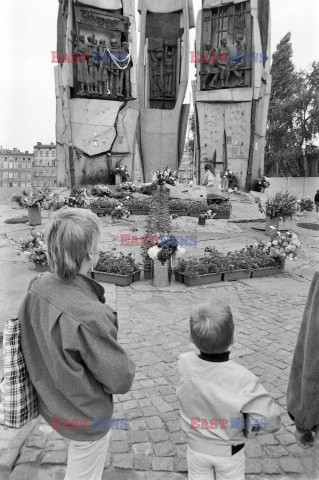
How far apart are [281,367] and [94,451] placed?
2.70 meters

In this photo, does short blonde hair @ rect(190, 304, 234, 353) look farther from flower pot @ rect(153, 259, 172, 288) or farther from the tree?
the tree

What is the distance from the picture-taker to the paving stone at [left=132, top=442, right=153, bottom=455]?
2.77 metres

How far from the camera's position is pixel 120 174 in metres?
19.4

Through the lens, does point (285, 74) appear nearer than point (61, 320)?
No

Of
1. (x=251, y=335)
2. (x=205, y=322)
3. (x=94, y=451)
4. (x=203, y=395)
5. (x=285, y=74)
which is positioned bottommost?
(x=251, y=335)

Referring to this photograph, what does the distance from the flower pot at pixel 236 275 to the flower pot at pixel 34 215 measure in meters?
6.85

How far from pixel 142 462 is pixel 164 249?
457cm

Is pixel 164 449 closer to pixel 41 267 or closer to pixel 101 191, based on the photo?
pixel 41 267

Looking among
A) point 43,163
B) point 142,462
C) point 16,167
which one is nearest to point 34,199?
point 142,462

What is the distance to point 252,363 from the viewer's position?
13.8 feet

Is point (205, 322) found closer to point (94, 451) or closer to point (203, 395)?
point (203, 395)

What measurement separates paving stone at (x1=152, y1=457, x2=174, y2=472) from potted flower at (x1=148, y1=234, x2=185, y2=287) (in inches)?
173

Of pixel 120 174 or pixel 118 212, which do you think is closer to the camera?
pixel 118 212

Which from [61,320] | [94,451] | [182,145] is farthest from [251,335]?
[182,145]
